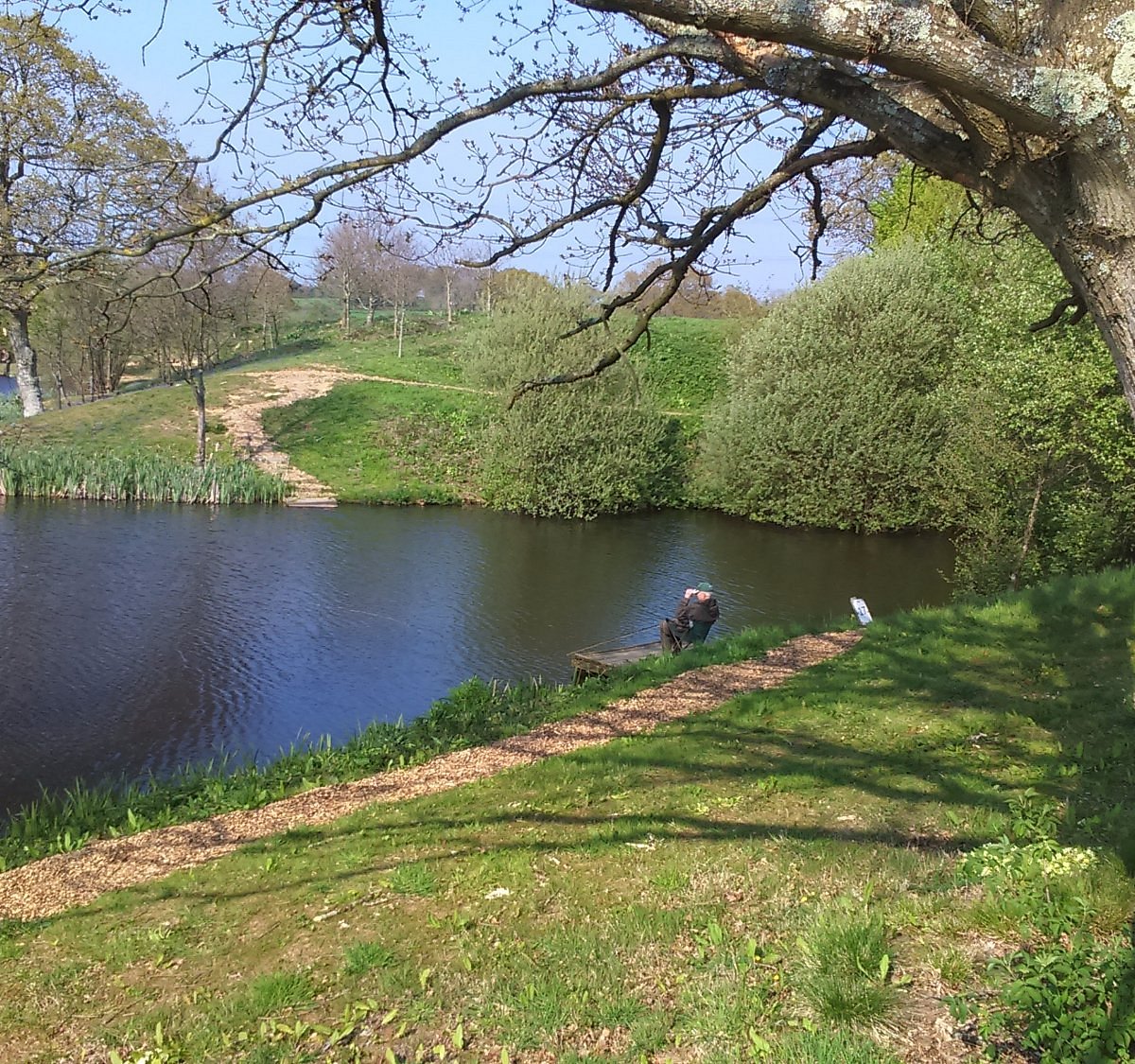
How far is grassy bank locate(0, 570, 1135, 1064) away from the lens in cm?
317

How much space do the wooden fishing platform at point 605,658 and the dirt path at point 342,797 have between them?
2.16 m

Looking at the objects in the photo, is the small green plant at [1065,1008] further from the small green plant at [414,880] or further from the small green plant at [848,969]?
the small green plant at [414,880]

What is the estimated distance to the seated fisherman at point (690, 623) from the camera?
1274cm

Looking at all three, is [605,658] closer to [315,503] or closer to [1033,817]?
[1033,817]

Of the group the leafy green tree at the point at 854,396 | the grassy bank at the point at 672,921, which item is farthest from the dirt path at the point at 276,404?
the grassy bank at the point at 672,921

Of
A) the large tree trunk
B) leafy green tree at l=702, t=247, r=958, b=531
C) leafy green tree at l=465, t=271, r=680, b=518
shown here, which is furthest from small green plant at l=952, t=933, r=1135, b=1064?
the large tree trunk

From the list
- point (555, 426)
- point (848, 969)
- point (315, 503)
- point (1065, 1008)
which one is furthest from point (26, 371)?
point (1065, 1008)

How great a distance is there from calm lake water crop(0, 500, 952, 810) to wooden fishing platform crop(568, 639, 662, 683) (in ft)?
1.96

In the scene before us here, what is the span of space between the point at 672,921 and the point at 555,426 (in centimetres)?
2305

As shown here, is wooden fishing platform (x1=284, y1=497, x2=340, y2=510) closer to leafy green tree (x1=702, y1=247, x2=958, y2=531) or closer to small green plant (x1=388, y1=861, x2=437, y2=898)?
leafy green tree (x1=702, y1=247, x2=958, y2=531)

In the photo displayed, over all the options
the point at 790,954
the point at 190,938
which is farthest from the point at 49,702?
the point at 790,954

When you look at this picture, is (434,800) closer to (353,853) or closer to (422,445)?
(353,853)

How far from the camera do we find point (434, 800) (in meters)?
6.98

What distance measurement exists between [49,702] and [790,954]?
11.0 metres
